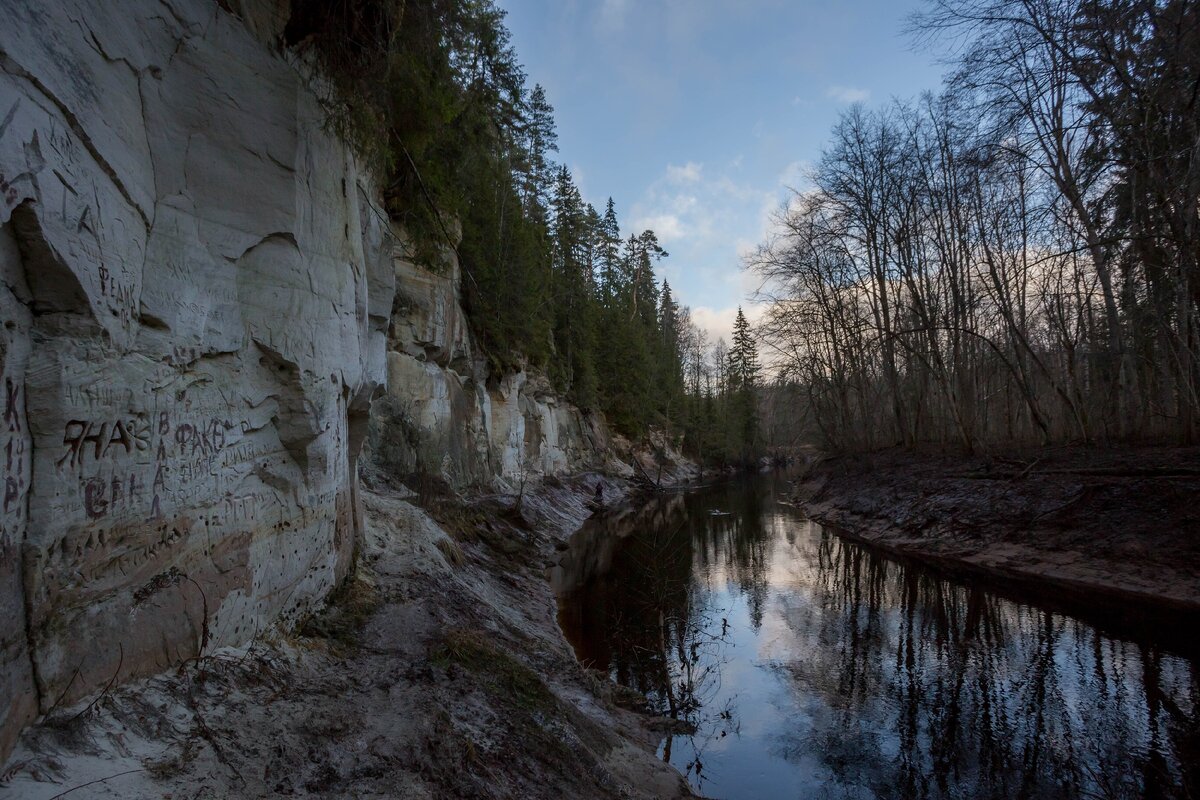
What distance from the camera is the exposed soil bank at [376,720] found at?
312 centimetres

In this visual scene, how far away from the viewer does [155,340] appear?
4.06 metres

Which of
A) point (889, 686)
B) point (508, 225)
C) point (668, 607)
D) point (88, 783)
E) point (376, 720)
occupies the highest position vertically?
point (508, 225)

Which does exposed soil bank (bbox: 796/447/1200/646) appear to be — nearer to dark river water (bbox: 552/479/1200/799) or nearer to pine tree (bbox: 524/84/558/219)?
dark river water (bbox: 552/479/1200/799)

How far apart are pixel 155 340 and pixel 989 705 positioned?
10.3 metres

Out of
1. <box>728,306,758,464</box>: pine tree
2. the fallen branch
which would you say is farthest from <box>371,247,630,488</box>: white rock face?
<box>728,306,758,464</box>: pine tree

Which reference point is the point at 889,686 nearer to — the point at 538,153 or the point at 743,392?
the point at 538,153

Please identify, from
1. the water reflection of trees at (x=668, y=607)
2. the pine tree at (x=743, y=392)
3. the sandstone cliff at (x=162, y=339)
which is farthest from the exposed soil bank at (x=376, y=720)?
the pine tree at (x=743, y=392)

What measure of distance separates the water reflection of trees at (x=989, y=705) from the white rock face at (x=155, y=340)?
6747 mm

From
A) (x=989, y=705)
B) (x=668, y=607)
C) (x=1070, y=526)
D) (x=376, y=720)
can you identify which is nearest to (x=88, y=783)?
(x=376, y=720)

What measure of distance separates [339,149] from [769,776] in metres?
9.19

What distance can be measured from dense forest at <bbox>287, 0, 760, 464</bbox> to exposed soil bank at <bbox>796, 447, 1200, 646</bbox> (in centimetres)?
1359

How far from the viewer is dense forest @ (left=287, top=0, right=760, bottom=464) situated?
704cm

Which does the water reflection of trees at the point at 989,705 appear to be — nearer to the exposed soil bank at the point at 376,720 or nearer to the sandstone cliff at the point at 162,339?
the exposed soil bank at the point at 376,720

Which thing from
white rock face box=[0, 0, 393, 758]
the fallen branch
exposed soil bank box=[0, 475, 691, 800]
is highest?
white rock face box=[0, 0, 393, 758]
